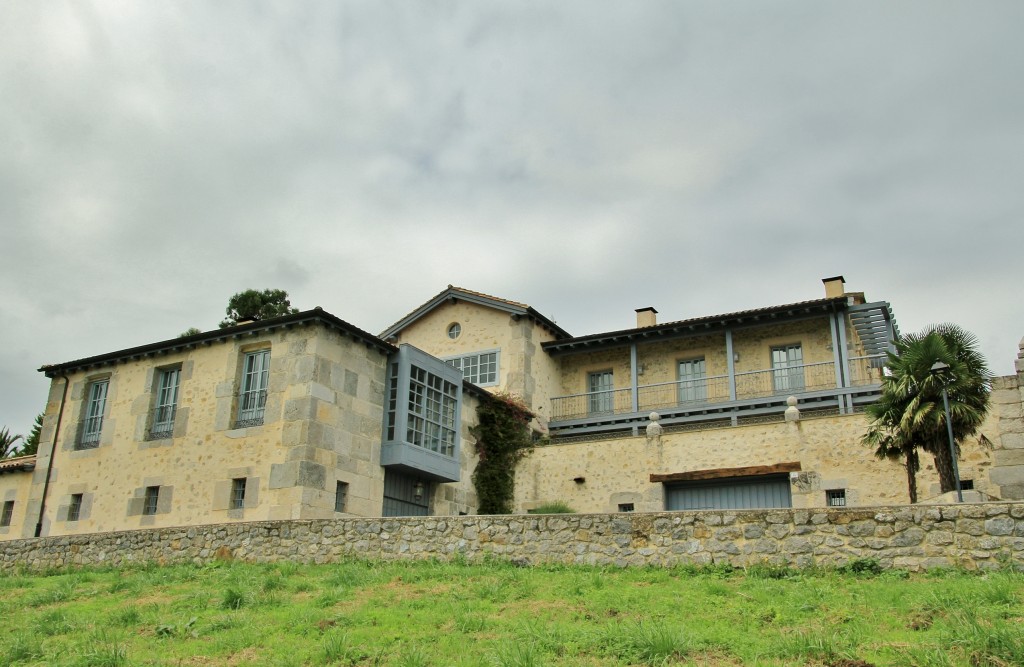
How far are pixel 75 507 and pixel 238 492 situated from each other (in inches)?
216

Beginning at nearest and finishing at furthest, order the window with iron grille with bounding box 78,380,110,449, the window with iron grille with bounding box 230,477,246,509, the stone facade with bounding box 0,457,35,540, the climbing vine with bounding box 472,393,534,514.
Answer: the window with iron grille with bounding box 230,477,246,509, the window with iron grille with bounding box 78,380,110,449, the stone facade with bounding box 0,457,35,540, the climbing vine with bounding box 472,393,534,514

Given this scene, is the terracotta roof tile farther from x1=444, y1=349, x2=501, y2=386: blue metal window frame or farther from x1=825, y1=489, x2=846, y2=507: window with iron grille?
x1=825, y1=489, x2=846, y2=507: window with iron grille

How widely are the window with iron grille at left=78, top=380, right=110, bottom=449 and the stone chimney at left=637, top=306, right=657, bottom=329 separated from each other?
1526 cm

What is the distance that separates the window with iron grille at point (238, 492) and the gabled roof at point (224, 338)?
3.31 metres

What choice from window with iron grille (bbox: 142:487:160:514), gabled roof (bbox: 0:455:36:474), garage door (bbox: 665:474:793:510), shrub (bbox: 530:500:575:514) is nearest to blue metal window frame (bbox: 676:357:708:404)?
garage door (bbox: 665:474:793:510)

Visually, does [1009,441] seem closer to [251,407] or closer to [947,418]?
[947,418]

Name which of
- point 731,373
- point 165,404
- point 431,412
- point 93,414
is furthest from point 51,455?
point 731,373

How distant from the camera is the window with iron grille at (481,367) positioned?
1076 inches

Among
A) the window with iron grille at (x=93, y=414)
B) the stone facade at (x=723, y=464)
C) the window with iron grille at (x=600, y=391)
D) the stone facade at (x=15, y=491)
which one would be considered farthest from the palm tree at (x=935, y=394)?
the stone facade at (x=15, y=491)

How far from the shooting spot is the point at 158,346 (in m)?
22.1

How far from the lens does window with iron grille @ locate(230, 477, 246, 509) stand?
64.2 ft

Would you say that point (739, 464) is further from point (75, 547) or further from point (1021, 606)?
point (75, 547)

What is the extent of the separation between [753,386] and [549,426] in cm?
600

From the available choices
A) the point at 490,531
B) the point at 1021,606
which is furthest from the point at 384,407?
the point at 1021,606
